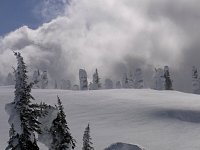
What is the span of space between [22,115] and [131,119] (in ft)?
127

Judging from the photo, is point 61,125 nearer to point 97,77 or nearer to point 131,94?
point 131,94

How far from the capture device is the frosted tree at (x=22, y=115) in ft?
61.3

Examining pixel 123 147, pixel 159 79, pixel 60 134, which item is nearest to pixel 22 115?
pixel 60 134

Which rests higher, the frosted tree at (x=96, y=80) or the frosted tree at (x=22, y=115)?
the frosted tree at (x=96, y=80)

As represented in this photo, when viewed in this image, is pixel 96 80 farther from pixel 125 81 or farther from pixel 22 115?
→ pixel 22 115

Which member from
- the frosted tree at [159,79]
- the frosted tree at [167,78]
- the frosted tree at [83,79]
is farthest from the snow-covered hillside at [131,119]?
the frosted tree at [167,78]

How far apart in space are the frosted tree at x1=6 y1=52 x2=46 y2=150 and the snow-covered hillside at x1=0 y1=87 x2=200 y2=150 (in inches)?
957

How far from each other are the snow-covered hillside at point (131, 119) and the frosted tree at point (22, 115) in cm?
2431

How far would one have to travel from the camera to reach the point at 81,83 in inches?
4929

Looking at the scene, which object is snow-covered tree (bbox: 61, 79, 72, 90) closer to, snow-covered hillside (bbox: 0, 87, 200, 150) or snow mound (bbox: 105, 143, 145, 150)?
snow-covered hillside (bbox: 0, 87, 200, 150)

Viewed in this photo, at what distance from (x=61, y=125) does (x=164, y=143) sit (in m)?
27.2

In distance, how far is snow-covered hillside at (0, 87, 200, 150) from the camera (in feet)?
155

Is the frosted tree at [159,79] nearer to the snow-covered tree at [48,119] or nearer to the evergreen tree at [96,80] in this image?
the evergreen tree at [96,80]

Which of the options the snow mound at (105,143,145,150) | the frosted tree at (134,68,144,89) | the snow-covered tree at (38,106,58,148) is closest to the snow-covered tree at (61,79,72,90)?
the frosted tree at (134,68,144,89)
